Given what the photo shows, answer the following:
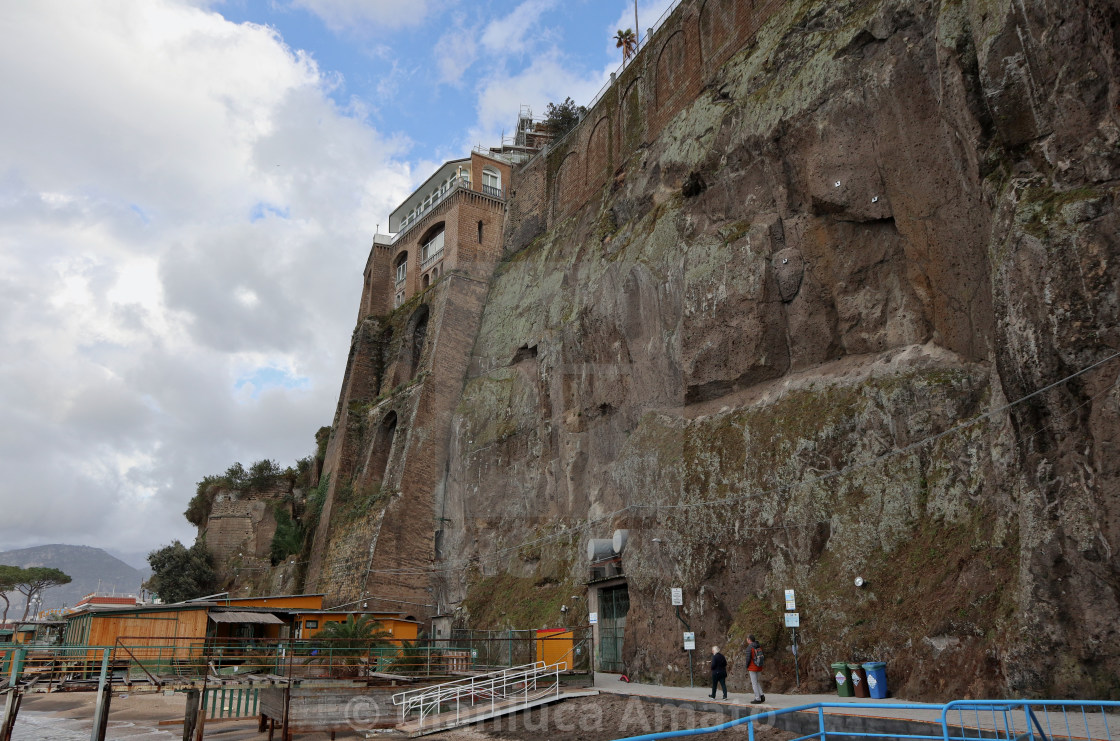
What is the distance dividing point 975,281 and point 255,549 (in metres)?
44.7

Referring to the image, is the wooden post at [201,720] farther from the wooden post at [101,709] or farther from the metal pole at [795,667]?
the metal pole at [795,667]

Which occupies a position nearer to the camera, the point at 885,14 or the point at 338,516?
the point at 885,14

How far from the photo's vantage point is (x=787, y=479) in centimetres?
1744

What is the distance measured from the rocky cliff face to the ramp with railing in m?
2.80

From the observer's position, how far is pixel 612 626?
22.2 meters

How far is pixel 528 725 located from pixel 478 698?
203 cm

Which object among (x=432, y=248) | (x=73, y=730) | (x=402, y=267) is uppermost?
(x=402, y=267)

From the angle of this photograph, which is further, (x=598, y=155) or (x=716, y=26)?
(x=598, y=155)

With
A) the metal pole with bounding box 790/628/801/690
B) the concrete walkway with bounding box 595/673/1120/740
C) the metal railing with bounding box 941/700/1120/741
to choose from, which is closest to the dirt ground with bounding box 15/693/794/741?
the concrete walkway with bounding box 595/673/1120/740

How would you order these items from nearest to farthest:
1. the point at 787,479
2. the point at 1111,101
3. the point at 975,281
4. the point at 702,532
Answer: the point at 1111,101 → the point at 975,281 → the point at 787,479 → the point at 702,532

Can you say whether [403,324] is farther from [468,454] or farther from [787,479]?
[787,479]

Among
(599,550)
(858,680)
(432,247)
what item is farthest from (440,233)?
(858,680)

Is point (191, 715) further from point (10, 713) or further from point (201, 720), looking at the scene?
point (10, 713)

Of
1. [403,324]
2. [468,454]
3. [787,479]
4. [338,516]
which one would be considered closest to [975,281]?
[787,479]
